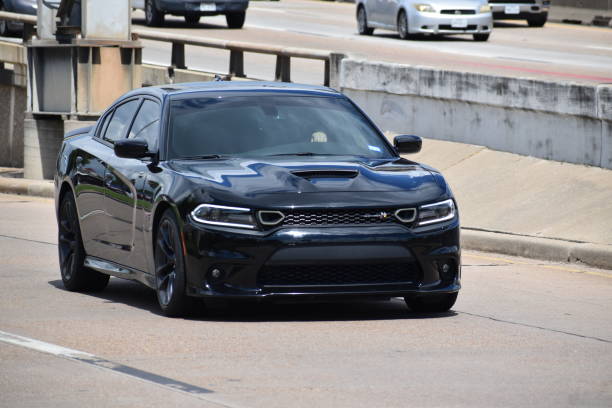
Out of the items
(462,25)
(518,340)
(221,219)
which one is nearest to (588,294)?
(518,340)

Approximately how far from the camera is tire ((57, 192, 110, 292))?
11430mm

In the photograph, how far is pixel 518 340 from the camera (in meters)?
9.08

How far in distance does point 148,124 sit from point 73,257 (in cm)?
136

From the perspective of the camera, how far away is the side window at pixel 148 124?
1051cm

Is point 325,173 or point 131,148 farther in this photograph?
point 131,148

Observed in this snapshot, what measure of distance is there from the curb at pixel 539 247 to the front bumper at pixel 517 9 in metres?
27.7

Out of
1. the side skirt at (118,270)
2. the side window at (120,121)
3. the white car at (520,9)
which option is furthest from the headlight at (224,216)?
the white car at (520,9)

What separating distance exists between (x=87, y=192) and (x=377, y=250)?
9.37 feet

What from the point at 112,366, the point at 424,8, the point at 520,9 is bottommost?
the point at 520,9

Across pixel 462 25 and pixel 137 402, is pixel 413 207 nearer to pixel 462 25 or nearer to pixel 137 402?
pixel 137 402

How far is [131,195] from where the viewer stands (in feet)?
34.0

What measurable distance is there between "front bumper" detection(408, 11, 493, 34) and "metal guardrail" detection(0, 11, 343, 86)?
1088 centimetres

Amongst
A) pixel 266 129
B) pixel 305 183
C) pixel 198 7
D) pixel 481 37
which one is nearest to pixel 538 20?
pixel 481 37

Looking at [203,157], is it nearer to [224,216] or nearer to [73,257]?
[224,216]
